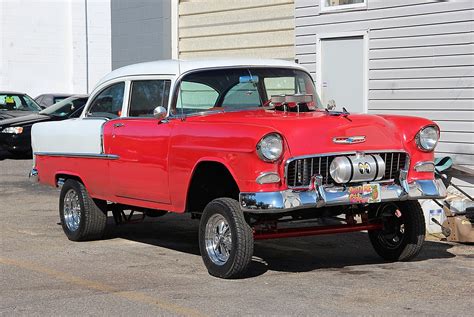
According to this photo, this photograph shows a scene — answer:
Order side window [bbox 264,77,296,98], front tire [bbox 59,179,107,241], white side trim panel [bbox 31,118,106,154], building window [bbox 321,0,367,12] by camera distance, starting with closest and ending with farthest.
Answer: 1. side window [bbox 264,77,296,98]
2. white side trim panel [bbox 31,118,106,154]
3. front tire [bbox 59,179,107,241]
4. building window [bbox 321,0,367,12]

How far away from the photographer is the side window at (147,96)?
8.30 meters

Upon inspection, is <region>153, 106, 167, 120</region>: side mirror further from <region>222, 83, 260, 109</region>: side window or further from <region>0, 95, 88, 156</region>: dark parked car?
<region>0, 95, 88, 156</region>: dark parked car

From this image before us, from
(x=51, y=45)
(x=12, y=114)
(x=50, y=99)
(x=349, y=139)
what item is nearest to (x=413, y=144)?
(x=349, y=139)

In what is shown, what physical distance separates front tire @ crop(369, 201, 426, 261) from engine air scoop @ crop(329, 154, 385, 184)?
0.77m

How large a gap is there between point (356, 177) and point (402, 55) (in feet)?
17.4

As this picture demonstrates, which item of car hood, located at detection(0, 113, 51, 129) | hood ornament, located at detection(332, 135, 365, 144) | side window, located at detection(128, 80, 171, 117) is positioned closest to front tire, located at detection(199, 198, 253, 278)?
hood ornament, located at detection(332, 135, 365, 144)

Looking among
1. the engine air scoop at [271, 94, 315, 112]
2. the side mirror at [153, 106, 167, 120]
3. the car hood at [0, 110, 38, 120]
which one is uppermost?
the engine air scoop at [271, 94, 315, 112]

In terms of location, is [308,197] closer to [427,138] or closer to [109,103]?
[427,138]

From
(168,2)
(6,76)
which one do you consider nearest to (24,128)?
(168,2)

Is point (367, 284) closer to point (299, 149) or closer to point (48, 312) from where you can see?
point (299, 149)

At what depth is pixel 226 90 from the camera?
8.27 metres

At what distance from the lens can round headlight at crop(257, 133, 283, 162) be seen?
673cm

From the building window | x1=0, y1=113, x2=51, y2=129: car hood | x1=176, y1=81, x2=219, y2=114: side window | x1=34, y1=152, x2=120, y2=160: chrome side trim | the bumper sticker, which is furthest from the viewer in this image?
x1=0, y1=113, x2=51, y2=129: car hood

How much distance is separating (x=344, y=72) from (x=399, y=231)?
5.23 metres
